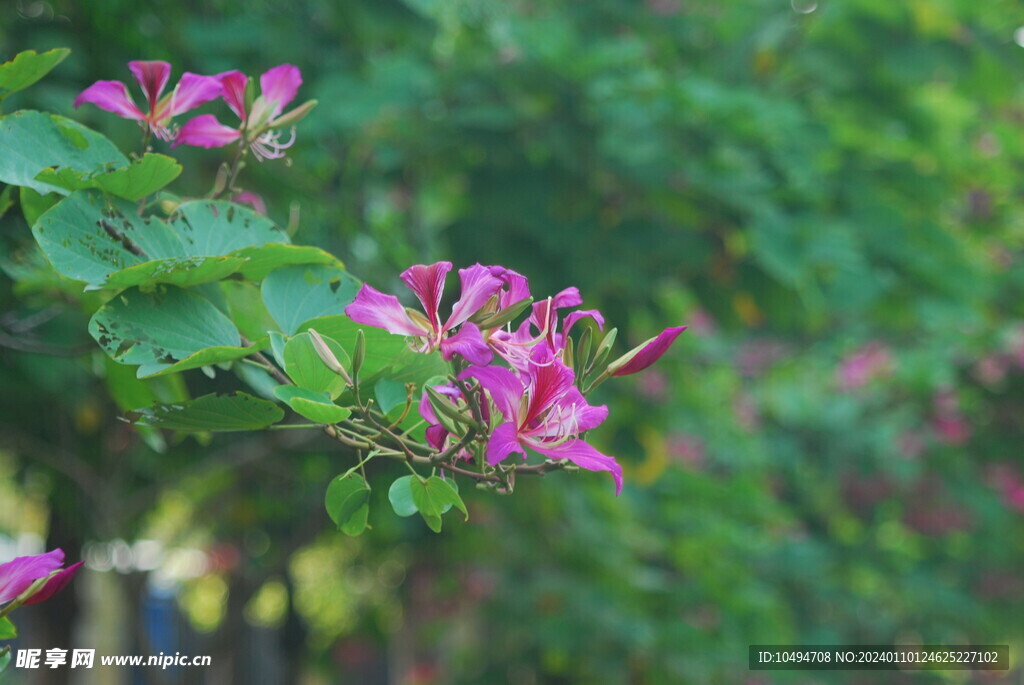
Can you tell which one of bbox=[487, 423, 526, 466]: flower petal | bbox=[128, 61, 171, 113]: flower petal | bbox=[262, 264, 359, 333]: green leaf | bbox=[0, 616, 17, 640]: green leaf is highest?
bbox=[128, 61, 171, 113]: flower petal

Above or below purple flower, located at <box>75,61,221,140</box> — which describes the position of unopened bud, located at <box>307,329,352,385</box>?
below

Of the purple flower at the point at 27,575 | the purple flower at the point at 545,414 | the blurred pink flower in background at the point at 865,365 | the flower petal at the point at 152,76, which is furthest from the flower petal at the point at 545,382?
the blurred pink flower in background at the point at 865,365

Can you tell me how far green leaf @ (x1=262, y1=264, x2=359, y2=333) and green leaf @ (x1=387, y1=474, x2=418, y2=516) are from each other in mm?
164

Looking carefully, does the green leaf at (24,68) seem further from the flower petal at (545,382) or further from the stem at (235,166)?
the flower petal at (545,382)

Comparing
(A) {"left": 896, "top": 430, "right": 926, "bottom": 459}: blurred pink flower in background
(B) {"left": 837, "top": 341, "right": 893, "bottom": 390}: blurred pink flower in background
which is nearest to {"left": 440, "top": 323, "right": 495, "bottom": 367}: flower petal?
(A) {"left": 896, "top": 430, "right": 926, "bottom": 459}: blurred pink flower in background

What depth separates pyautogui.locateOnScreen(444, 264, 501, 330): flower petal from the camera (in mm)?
549

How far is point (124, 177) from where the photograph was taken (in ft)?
2.22

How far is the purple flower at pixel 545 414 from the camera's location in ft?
1.74

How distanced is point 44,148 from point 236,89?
0.15 metres

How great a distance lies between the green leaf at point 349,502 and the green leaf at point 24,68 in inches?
15.9

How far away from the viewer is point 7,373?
1.68m

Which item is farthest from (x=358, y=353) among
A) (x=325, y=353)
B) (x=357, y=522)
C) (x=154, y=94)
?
(x=154, y=94)

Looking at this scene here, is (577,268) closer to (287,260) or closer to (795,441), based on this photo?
(287,260)

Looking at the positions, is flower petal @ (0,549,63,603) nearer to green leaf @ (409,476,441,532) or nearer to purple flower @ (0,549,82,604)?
purple flower @ (0,549,82,604)
